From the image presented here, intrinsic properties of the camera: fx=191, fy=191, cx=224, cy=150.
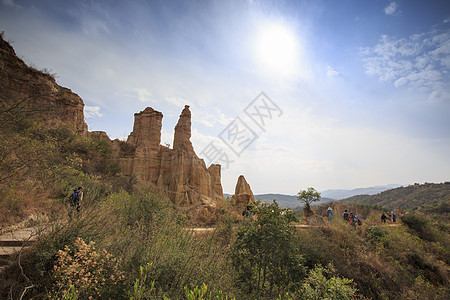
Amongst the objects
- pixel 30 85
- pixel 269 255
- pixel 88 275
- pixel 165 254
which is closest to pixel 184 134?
pixel 30 85

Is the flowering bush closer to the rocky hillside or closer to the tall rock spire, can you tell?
the rocky hillside

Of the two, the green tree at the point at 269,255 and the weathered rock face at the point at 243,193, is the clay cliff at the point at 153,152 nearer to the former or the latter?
the weathered rock face at the point at 243,193

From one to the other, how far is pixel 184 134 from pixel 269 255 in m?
23.7

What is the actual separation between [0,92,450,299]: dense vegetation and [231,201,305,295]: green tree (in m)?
0.03

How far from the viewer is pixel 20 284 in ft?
9.80

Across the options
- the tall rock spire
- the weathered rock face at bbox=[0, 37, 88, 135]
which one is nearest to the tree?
the tall rock spire

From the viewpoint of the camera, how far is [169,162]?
2581 cm

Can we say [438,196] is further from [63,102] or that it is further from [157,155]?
[63,102]

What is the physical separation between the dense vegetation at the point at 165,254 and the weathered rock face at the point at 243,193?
11.4 meters

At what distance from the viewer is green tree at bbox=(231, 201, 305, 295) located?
534 cm

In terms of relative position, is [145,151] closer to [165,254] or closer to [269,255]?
[269,255]

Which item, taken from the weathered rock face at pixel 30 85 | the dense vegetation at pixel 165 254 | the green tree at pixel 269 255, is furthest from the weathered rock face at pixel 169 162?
the green tree at pixel 269 255

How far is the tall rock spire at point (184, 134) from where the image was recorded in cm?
2650

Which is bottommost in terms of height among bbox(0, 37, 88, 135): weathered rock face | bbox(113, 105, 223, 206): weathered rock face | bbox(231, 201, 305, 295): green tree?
bbox(231, 201, 305, 295): green tree
